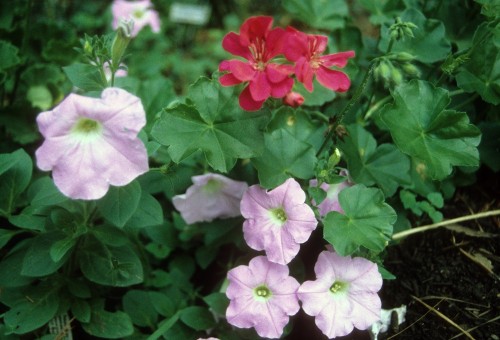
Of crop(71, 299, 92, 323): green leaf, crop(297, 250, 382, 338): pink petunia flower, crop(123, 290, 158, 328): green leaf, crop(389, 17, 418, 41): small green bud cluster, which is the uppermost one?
crop(389, 17, 418, 41): small green bud cluster

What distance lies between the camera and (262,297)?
64.9 inches

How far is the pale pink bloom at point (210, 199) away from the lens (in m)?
1.88

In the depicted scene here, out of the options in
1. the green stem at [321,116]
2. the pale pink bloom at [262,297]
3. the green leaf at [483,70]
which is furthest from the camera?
the green stem at [321,116]

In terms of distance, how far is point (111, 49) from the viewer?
5.08ft

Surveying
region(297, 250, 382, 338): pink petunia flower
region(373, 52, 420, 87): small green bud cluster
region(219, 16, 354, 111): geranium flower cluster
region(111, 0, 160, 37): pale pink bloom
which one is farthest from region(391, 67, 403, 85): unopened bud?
region(111, 0, 160, 37): pale pink bloom

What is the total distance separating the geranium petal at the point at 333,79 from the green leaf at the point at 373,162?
251 millimetres

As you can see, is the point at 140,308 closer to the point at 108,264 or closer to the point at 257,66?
the point at 108,264

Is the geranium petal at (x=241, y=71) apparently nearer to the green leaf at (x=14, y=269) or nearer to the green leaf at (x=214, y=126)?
the green leaf at (x=214, y=126)

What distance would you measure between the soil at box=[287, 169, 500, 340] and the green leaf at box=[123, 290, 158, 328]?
496mm

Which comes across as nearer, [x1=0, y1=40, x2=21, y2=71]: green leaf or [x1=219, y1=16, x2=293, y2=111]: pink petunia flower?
[x1=219, y1=16, x2=293, y2=111]: pink petunia flower

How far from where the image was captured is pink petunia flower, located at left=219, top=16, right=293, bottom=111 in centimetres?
153

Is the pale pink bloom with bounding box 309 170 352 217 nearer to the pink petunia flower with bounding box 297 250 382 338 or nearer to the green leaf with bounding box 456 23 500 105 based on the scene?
the pink petunia flower with bounding box 297 250 382 338

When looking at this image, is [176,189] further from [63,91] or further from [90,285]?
[63,91]

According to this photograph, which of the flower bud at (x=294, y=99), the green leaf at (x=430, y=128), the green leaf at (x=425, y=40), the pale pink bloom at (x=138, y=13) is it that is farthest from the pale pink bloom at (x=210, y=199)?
the pale pink bloom at (x=138, y=13)
